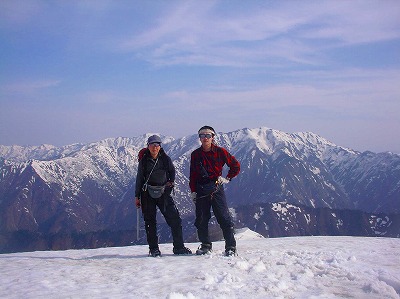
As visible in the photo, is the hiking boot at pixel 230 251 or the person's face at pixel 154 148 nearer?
the hiking boot at pixel 230 251

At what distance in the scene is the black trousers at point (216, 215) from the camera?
1147cm

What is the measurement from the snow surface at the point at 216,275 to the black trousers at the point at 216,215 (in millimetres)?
608

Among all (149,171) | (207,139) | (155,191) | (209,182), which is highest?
(207,139)

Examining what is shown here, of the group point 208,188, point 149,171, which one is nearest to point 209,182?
point 208,188

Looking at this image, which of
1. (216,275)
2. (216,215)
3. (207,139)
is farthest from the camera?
(216,215)

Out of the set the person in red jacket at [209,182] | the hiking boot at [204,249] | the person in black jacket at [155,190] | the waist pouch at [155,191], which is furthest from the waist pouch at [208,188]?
the hiking boot at [204,249]

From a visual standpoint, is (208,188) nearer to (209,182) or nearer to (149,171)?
(209,182)

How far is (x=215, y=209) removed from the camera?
1168 cm

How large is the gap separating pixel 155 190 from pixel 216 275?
383 centimetres

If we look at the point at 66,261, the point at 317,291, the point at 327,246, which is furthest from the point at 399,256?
the point at 66,261

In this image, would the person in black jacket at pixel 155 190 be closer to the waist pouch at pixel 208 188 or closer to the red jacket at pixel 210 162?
the red jacket at pixel 210 162

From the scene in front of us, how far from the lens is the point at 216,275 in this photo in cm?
880

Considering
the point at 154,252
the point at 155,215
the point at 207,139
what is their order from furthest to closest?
the point at 155,215
the point at 154,252
the point at 207,139

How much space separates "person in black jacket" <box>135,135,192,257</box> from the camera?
465 inches
